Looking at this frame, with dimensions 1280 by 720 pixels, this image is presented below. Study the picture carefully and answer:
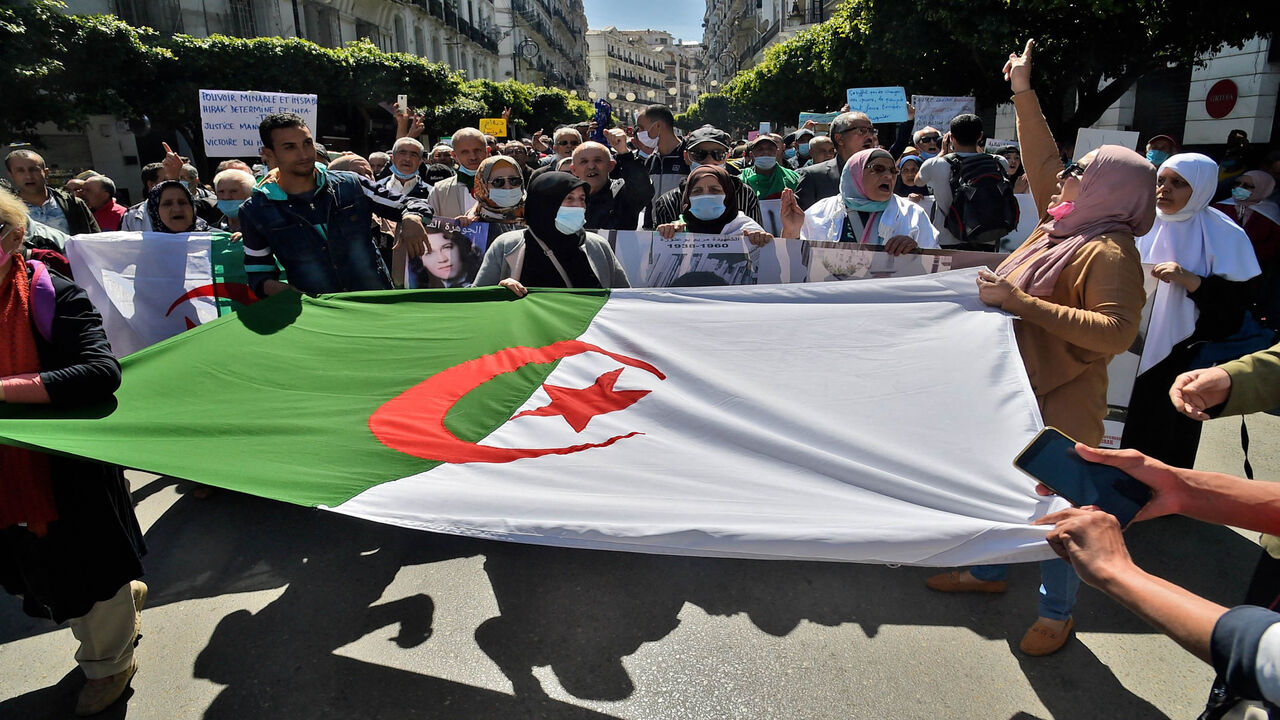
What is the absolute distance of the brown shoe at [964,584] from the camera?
312 centimetres

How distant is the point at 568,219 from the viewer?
3535mm

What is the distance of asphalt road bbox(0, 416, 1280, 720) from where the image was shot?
2.56 m

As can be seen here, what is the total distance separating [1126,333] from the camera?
7.84 feet

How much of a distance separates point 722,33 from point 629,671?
99580 mm

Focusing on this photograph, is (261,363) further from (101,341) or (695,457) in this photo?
(695,457)

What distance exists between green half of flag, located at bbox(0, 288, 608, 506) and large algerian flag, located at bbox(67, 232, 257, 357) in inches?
57.8

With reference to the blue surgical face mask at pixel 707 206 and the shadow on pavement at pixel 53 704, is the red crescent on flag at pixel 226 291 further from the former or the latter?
the blue surgical face mask at pixel 707 206

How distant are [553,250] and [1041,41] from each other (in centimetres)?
1259

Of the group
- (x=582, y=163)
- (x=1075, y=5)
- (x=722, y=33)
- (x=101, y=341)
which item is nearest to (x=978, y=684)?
(x=101, y=341)

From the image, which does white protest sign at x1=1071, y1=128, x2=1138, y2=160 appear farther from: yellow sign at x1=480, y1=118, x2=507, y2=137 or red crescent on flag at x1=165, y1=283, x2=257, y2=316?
yellow sign at x1=480, y1=118, x2=507, y2=137

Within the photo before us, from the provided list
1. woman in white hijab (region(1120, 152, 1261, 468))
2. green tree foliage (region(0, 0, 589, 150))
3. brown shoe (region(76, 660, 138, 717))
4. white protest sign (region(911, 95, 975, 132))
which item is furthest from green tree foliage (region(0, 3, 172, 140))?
woman in white hijab (region(1120, 152, 1261, 468))

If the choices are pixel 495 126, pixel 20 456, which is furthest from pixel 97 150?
pixel 20 456

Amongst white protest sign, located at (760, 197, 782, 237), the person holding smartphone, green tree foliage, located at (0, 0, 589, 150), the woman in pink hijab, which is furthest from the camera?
green tree foliage, located at (0, 0, 589, 150)

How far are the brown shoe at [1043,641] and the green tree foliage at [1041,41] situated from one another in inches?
427
